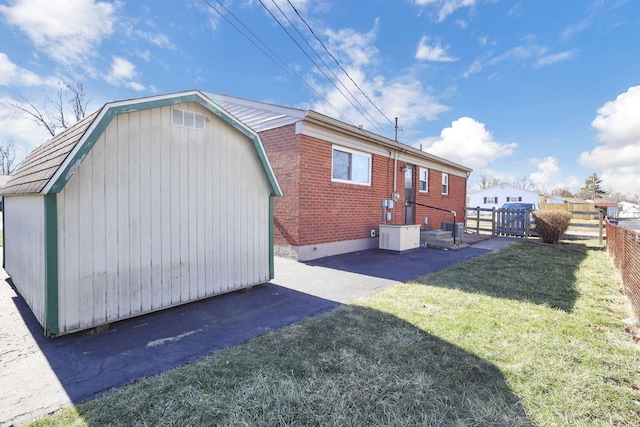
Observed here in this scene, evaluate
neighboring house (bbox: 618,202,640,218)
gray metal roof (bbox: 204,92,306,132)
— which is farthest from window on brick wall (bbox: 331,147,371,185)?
neighboring house (bbox: 618,202,640,218)

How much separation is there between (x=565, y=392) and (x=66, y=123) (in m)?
33.3

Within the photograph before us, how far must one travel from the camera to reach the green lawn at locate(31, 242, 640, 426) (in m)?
1.98

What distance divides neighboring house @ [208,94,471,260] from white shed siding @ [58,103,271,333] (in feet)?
8.30

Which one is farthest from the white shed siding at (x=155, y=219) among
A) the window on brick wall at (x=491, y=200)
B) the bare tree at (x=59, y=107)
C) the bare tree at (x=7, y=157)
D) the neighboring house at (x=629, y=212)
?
the bare tree at (x=7, y=157)

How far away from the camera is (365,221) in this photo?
368 inches

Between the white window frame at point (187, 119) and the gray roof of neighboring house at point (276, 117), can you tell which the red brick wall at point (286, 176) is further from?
the white window frame at point (187, 119)

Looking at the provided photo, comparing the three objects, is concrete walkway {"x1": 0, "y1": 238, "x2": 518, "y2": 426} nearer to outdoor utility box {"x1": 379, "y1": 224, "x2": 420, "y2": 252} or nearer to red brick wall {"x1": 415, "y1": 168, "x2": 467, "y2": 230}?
outdoor utility box {"x1": 379, "y1": 224, "x2": 420, "y2": 252}

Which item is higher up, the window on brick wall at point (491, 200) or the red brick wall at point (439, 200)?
the window on brick wall at point (491, 200)

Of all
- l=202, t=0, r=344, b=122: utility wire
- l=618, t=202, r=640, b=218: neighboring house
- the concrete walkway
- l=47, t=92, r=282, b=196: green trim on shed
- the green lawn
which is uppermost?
l=202, t=0, r=344, b=122: utility wire

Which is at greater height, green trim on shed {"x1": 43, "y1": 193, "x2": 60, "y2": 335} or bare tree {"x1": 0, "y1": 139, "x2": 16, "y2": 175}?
bare tree {"x1": 0, "y1": 139, "x2": 16, "y2": 175}

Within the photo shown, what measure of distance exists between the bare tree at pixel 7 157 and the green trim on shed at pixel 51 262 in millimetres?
48139

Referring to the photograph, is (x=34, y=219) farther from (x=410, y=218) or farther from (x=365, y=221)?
(x=410, y=218)

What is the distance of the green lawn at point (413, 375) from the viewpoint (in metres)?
1.98

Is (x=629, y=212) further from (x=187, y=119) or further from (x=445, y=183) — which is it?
(x=187, y=119)
